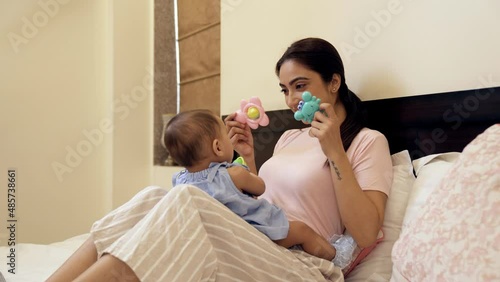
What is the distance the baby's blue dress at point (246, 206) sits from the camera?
121cm

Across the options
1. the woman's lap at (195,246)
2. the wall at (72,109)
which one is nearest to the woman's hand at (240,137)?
the woman's lap at (195,246)

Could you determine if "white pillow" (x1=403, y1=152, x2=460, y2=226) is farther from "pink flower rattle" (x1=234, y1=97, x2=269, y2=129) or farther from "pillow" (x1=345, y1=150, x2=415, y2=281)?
"pink flower rattle" (x1=234, y1=97, x2=269, y2=129)

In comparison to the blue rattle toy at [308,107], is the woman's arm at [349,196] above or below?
below

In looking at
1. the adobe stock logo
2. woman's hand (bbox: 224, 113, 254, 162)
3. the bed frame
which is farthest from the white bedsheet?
the adobe stock logo

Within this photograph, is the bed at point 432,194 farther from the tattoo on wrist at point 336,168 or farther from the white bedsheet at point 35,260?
the tattoo on wrist at point 336,168

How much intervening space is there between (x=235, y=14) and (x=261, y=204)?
135 centimetres

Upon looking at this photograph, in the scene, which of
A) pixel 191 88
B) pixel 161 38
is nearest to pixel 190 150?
pixel 191 88

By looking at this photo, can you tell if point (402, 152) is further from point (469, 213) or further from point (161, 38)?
point (161, 38)

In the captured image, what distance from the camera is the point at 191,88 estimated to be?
9.68ft

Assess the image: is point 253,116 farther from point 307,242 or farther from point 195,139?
point 307,242

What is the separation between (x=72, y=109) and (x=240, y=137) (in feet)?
5.69

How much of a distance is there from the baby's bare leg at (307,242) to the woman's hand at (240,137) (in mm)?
520

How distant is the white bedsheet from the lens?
147 cm

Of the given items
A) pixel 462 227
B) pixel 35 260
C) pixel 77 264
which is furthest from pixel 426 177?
pixel 35 260
